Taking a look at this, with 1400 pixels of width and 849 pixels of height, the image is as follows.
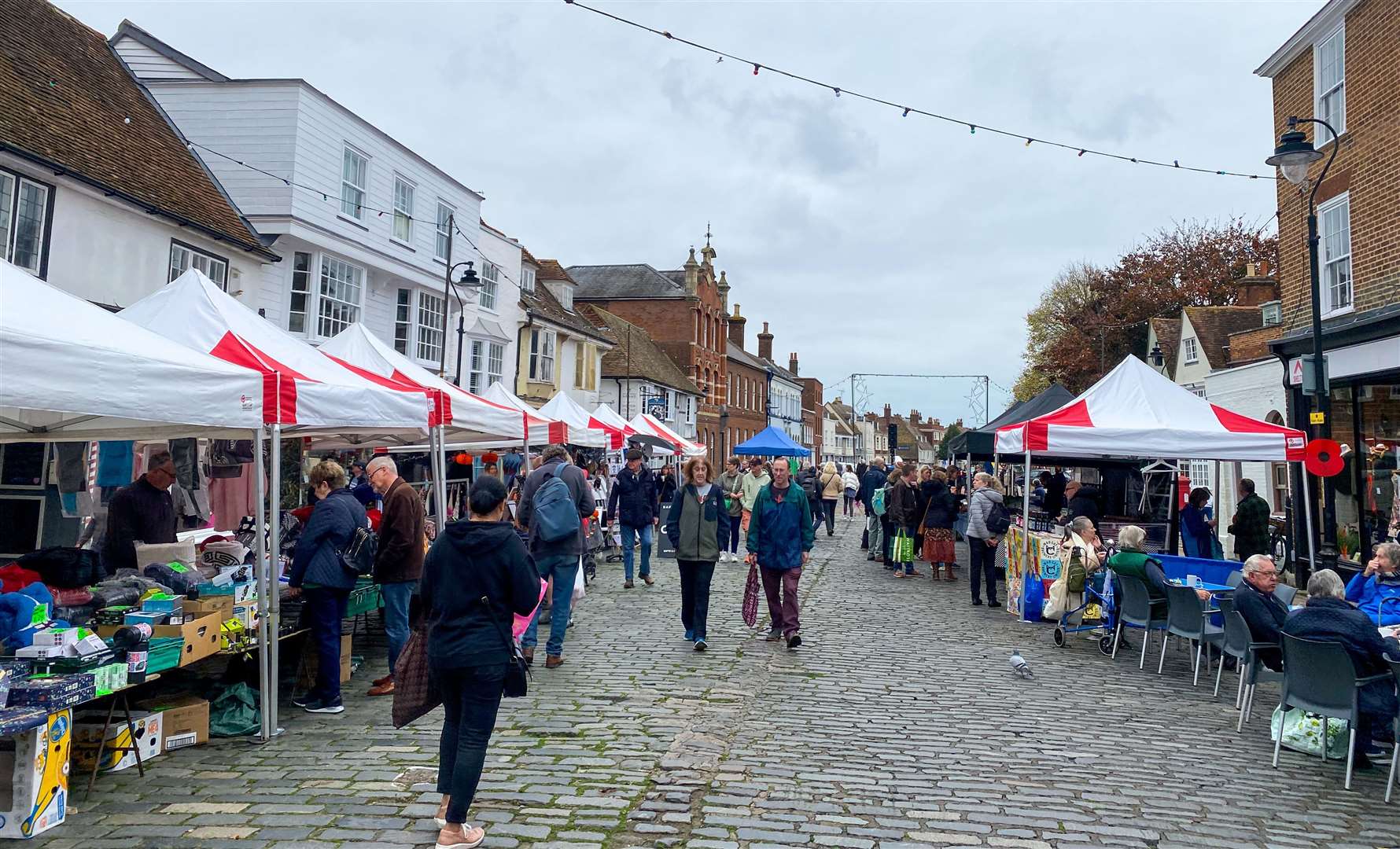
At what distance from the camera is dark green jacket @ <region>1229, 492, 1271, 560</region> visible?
13.6m

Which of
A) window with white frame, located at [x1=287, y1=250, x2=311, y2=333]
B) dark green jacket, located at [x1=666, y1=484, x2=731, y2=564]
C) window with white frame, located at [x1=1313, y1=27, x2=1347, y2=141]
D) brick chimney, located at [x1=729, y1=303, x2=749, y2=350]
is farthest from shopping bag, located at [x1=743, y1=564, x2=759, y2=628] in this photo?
brick chimney, located at [x1=729, y1=303, x2=749, y2=350]

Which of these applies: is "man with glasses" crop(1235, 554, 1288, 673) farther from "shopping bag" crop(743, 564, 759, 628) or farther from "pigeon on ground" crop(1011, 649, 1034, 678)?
"shopping bag" crop(743, 564, 759, 628)

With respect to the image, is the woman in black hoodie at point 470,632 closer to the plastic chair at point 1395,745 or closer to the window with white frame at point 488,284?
the plastic chair at point 1395,745

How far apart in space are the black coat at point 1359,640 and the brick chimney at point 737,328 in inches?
2417

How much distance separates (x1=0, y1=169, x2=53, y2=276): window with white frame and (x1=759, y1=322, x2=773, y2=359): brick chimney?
6341 centimetres

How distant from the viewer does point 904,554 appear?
15148mm

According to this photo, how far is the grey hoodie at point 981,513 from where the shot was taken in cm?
1177

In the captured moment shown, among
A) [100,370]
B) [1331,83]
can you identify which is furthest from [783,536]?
[1331,83]

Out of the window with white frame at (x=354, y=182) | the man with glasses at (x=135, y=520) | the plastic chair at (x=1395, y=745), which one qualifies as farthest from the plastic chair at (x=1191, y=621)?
the window with white frame at (x=354, y=182)

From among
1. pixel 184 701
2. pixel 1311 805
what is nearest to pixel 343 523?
pixel 184 701

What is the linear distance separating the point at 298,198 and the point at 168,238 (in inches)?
154

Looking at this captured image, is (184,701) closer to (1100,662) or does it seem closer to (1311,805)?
(1311,805)

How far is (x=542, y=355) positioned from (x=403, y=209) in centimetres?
1076

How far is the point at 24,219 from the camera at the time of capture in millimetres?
12289
